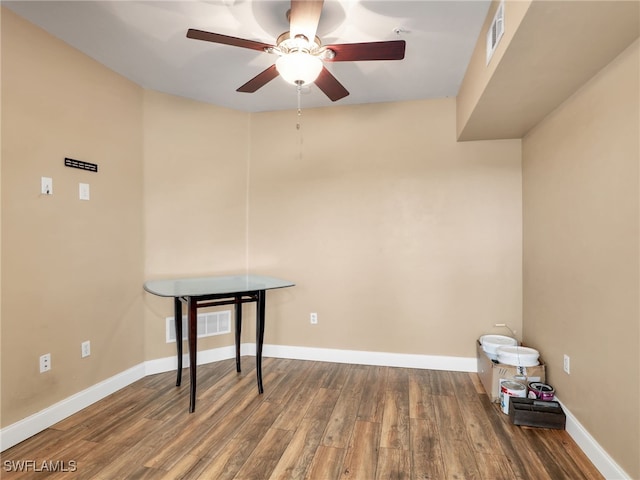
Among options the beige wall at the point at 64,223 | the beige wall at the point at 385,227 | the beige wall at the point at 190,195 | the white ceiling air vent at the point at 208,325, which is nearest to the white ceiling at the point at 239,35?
the beige wall at the point at 64,223

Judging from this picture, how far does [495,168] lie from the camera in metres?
3.22

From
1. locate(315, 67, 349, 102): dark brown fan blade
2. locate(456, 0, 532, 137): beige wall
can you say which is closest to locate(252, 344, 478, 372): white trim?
locate(456, 0, 532, 137): beige wall

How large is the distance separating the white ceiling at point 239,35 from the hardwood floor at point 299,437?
8.17 feet

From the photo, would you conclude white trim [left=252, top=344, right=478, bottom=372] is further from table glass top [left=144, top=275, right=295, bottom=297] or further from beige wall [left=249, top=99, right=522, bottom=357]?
table glass top [left=144, top=275, right=295, bottom=297]

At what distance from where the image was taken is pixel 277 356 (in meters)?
3.66

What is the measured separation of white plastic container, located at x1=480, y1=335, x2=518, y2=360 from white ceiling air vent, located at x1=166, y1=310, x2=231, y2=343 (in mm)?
2326

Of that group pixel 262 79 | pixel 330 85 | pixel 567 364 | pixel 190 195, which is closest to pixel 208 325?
pixel 190 195

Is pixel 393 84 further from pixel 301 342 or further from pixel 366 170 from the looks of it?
pixel 301 342

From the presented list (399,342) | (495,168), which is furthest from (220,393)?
(495,168)

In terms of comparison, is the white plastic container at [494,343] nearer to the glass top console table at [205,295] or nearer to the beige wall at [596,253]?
the beige wall at [596,253]

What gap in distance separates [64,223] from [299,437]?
2.08 metres

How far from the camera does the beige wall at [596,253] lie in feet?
5.53

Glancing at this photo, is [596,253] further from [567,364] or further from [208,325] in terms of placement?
[208,325]

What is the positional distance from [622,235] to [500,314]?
5.33ft
